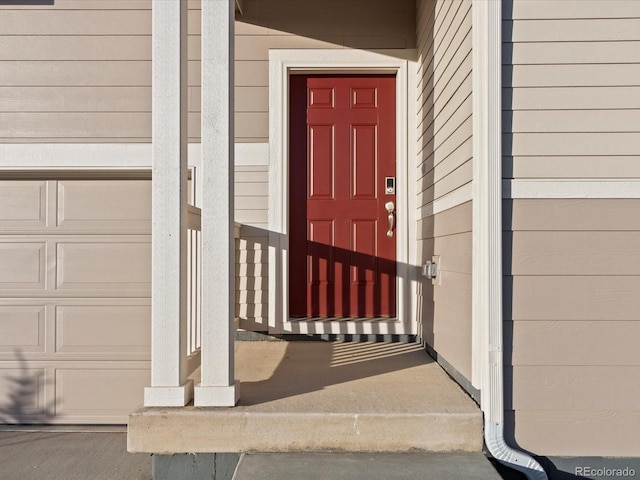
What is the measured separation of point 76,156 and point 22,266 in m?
0.87

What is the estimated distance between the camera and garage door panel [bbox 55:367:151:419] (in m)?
3.56

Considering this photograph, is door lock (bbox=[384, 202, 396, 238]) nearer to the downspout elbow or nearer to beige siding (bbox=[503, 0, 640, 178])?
beige siding (bbox=[503, 0, 640, 178])

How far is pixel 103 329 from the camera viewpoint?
3574 millimetres

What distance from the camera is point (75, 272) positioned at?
3588 mm

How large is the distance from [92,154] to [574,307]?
3.16 m

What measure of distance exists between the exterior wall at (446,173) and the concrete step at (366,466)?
503 mm

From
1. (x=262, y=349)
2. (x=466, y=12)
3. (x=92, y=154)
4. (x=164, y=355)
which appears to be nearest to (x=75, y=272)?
(x=92, y=154)

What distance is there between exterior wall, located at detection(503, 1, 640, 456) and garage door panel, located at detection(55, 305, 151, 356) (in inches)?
96.6

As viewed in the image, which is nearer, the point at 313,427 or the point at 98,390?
the point at 313,427

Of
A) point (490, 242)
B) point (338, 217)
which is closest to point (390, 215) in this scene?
point (338, 217)

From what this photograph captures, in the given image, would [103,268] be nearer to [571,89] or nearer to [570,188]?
[570,188]

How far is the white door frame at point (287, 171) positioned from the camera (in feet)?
12.2

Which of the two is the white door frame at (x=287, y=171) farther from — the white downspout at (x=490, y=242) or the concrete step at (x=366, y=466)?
the concrete step at (x=366, y=466)

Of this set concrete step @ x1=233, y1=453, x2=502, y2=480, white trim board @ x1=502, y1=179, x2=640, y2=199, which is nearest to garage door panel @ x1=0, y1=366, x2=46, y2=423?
concrete step @ x1=233, y1=453, x2=502, y2=480
